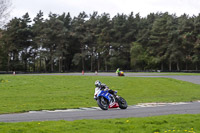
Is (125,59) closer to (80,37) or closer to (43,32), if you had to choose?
(80,37)

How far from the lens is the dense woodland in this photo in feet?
248

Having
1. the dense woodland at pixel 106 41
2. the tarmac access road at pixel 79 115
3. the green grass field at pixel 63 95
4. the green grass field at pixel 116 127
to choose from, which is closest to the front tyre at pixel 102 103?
the tarmac access road at pixel 79 115

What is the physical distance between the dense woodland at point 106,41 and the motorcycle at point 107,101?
203 ft

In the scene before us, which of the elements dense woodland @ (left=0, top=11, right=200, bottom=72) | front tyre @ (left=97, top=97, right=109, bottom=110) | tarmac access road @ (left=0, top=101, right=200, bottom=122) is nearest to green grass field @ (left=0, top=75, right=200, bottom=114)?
tarmac access road @ (left=0, top=101, right=200, bottom=122)

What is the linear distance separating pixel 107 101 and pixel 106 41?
71.1m

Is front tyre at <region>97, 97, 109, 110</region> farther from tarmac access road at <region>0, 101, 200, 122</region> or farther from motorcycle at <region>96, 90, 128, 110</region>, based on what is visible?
tarmac access road at <region>0, 101, 200, 122</region>

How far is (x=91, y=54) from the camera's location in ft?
291

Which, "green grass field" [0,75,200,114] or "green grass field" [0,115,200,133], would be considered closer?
"green grass field" [0,115,200,133]

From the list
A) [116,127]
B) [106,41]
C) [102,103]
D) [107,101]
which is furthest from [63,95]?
[106,41]

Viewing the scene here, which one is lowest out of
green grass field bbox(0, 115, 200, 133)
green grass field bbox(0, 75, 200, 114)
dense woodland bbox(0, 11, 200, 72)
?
green grass field bbox(0, 75, 200, 114)

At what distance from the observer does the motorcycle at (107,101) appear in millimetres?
13891

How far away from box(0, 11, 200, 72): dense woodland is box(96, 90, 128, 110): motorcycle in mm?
61965

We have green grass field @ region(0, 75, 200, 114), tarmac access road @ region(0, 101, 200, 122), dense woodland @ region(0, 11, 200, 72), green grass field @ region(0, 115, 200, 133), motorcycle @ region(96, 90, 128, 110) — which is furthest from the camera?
dense woodland @ region(0, 11, 200, 72)

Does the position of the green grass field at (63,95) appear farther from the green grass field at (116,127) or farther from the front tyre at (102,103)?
the green grass field at (116,127)
